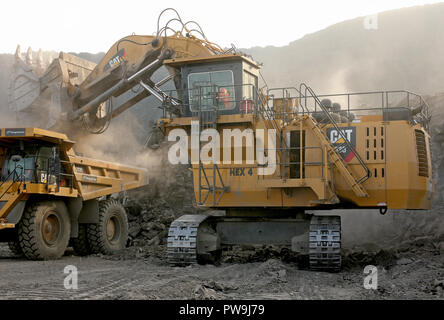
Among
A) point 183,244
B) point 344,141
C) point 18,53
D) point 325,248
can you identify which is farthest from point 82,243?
point 344,141

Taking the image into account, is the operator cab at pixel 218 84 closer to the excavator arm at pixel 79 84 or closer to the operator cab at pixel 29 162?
the excavator arm at pixel 79 84

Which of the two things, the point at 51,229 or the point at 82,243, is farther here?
the point at 82,243

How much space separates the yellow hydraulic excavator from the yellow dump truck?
8.64 feet

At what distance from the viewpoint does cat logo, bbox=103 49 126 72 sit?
569 inches

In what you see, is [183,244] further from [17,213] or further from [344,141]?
[344,141]

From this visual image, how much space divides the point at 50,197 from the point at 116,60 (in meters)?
4.00

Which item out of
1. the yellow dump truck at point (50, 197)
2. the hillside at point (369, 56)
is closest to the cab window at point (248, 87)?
the yellow dump truck at point (50, 197)

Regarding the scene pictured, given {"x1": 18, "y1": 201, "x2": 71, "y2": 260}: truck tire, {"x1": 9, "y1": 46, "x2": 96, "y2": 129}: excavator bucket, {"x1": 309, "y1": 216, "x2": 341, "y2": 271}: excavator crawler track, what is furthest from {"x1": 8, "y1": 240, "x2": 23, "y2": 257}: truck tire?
{"x1": 309, "y1": 216, "x2": 341, "y2": 271}: excavator crawler track

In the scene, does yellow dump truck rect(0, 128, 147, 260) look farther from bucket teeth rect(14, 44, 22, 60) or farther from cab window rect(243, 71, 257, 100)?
cab window rect(243, 71, 257, 100)

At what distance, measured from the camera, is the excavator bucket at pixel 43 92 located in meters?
14.4

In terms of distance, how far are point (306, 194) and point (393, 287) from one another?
313cm

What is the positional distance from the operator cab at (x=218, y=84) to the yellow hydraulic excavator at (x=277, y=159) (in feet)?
0.07

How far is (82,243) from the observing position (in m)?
13.9
